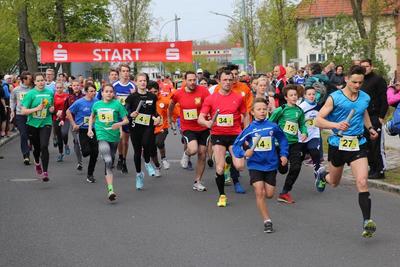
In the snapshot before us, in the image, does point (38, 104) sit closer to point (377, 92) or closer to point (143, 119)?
A: point (143, 119)

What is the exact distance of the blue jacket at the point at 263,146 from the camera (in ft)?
24.6

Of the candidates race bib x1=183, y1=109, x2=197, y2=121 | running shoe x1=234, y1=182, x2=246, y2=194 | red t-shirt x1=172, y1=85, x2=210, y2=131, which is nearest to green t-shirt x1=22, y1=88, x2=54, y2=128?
red t-shirt x1=172, y1=85, x2=210, y2=131

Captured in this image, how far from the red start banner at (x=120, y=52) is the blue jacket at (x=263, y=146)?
1741 centimetres

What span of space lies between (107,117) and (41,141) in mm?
1756

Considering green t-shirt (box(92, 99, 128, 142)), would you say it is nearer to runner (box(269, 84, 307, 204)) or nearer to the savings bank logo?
runner (box(269, 84, 307, 204))

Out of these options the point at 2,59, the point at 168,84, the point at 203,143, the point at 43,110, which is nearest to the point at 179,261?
the point at 203,143

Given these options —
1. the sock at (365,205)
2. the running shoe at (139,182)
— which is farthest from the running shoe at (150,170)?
the sock at (365,205)

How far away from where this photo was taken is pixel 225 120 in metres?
9.14

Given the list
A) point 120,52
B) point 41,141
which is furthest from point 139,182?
point 120,52

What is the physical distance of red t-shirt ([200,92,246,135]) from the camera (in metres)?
9.13

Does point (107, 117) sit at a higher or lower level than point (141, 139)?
higher

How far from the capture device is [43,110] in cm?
1076

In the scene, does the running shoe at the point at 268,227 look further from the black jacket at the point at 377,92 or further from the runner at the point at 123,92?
the runner at the point at 123,92

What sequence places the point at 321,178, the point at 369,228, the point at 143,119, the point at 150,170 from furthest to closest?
the point at 150,170 → the point at 143,119 → the point at 321,178 → the point at 369,228
